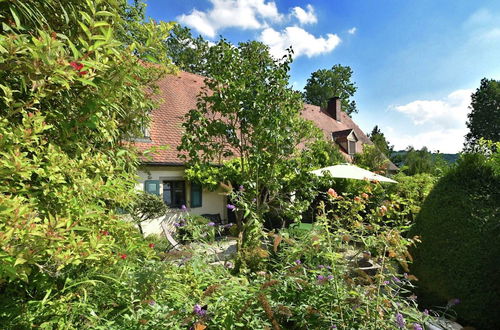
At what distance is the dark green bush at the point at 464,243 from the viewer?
3059 mm

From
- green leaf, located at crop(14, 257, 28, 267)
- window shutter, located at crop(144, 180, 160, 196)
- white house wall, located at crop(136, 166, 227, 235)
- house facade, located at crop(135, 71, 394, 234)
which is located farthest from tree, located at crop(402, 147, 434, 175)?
green leaf, located at crop(14, 257, 28, 267)

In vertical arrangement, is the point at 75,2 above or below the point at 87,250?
above

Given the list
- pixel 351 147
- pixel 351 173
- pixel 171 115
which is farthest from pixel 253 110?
pixel 351 147

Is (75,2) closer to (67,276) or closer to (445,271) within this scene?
(67,276)

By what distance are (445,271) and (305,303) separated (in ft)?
8.51

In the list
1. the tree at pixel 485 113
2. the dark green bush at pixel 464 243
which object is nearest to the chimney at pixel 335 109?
the dark green bush at pixel 464 243

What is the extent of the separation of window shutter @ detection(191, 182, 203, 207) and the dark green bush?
8.93m

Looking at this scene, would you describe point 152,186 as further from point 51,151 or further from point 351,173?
point 51,151

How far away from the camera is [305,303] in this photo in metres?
1.76

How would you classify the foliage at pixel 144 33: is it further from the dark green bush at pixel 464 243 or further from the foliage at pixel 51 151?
the dark green bush at pixel 464 243

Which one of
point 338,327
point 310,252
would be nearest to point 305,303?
point 338,327

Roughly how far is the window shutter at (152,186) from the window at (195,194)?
5.11 feet

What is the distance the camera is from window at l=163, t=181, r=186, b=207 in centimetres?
1099

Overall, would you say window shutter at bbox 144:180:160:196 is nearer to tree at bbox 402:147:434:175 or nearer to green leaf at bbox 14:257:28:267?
green leaf at bbox 14:257:28:267
